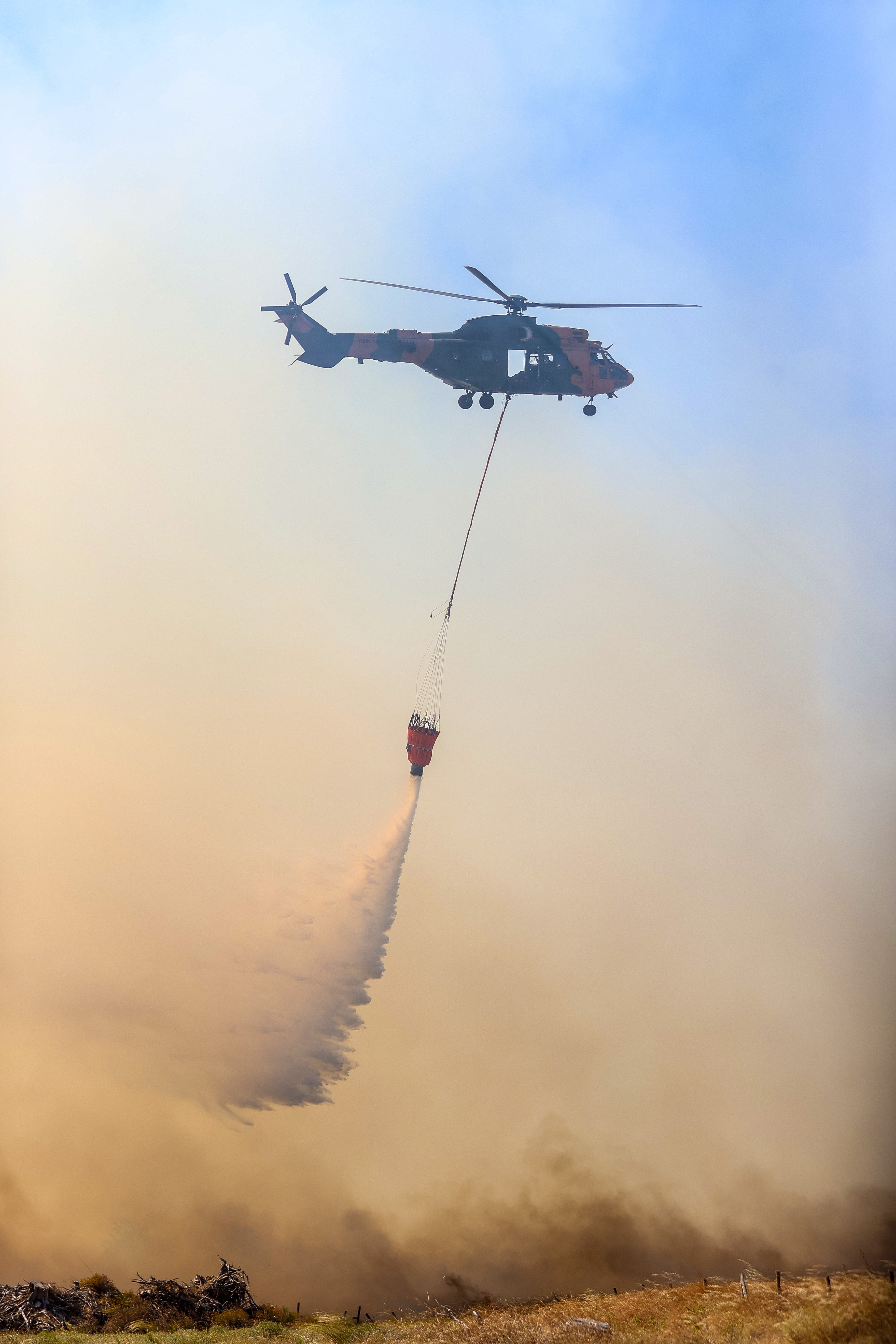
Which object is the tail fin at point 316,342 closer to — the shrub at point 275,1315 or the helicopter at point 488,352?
the helicopter at point 488,352

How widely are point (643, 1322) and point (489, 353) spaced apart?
30864 millimetres

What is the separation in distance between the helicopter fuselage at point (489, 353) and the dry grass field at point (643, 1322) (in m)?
28.0

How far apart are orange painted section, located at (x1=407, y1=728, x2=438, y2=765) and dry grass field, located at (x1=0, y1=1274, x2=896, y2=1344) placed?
17.2 meters

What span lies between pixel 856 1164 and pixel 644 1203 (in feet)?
31.2

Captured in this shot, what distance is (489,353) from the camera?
30.2m

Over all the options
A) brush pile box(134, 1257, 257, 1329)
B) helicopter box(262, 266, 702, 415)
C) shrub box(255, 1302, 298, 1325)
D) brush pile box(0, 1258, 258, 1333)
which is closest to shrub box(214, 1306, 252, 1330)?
brush pile box(0, 1258, 258, 1333)

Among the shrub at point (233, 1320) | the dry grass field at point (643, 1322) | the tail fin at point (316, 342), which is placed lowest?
the shrub at point (233, 1320)

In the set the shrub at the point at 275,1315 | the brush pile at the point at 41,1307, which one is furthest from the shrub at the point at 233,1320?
the brush pile at the point at 41,1307

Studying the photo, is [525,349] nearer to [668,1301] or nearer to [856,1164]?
[668,1301]

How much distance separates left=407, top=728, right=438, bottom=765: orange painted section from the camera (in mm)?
32094

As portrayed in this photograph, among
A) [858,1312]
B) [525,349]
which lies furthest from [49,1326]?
[525,349]

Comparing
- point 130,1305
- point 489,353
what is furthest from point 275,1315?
point 489,353

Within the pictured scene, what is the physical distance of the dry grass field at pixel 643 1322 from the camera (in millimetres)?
21422

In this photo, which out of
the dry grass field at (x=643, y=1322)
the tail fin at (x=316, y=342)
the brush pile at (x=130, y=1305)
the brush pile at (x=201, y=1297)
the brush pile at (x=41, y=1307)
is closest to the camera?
the dry grass field at (x=643, y=1322)
